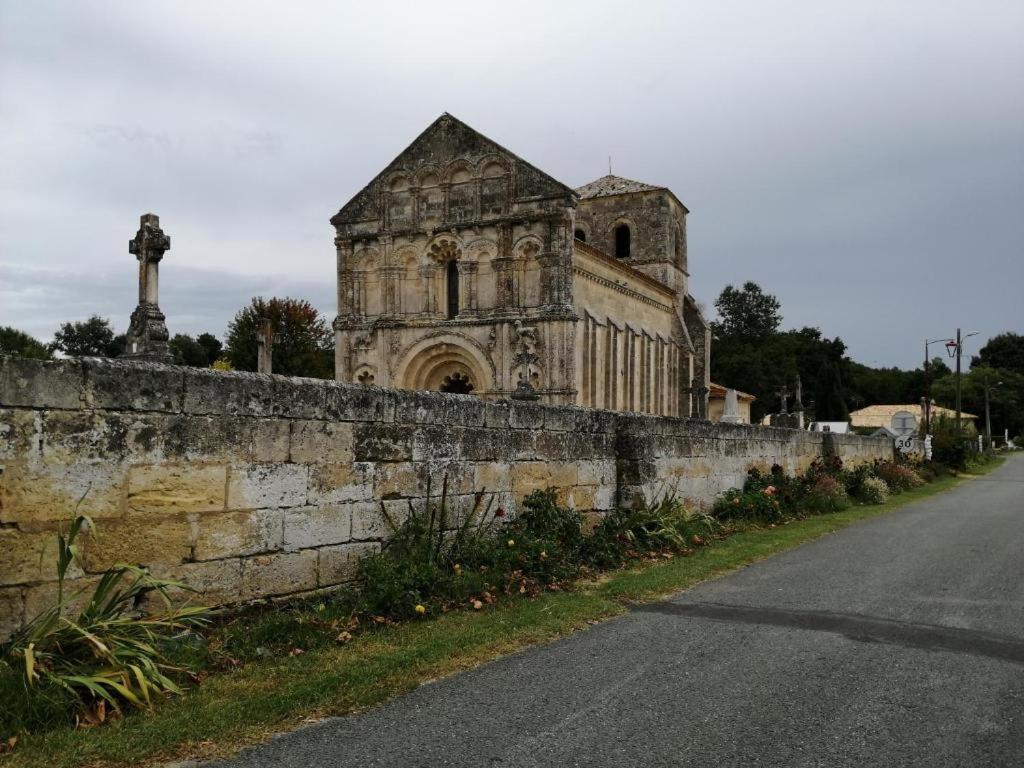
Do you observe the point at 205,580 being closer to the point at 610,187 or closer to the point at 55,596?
the point at 55,596

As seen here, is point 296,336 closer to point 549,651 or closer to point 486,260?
point 486,260

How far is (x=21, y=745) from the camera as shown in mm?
4020

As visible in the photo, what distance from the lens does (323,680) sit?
5.05m

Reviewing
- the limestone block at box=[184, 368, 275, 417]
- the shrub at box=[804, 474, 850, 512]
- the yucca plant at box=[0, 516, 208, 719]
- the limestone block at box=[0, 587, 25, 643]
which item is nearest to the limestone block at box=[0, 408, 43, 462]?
the yucca plant at box=[0, 516, 208, 719]

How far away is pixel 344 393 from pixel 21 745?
3516 mm

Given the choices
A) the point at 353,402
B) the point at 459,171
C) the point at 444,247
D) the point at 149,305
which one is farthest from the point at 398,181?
the point at 353,402

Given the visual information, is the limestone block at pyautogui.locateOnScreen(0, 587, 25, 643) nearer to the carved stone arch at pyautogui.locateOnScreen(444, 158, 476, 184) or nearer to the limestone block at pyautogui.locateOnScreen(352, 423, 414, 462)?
the limestone block at pyautogui.locateOnScreen(352, 423, 414, 462)

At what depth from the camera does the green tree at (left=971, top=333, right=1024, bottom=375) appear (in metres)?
102

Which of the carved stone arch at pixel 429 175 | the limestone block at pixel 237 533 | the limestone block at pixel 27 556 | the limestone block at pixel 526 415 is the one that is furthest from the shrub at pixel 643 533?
the carved stone arch at pixel 429 175

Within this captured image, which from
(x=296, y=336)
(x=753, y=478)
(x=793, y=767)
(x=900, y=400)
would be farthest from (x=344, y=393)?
(x=900, y=400)

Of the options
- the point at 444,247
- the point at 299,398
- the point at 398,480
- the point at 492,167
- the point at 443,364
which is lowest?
the point at 398,480

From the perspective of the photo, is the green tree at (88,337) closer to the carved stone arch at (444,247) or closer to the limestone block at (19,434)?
the carved stone arch at (444,247)

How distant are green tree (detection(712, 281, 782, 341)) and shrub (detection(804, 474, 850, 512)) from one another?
219 feet

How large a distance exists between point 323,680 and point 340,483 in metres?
2.16
